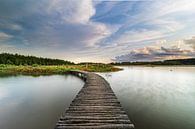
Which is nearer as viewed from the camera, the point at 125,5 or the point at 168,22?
the point at 125,5

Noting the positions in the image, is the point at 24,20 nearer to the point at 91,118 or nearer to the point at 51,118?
the point at 51,118

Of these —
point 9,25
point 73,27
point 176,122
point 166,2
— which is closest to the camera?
point 176,122

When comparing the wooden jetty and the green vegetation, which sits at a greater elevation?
the green vegetation

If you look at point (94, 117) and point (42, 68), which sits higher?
point (42, 68)

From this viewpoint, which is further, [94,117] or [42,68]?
[42,68]

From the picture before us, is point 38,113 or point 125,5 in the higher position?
point 125,5

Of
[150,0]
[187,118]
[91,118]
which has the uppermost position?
[150,0]

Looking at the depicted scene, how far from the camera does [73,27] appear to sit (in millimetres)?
25172

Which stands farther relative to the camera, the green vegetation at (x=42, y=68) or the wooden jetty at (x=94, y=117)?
the green vegetation at (x=42, y=68)

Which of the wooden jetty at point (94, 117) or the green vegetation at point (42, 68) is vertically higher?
the green vegetation at point (42, 68)

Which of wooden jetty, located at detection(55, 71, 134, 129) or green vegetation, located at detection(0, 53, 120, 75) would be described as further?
green vegetation, located at detection(0, 53, 120, 75)

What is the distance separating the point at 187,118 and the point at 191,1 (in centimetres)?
1470

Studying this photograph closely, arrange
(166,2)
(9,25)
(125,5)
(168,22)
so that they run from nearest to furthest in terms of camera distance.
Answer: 1. (166,2)
2. (125,5)
3. (168,22)
4. (9,25)

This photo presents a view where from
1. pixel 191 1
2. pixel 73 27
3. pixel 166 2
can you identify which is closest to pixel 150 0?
pixel 166 2
